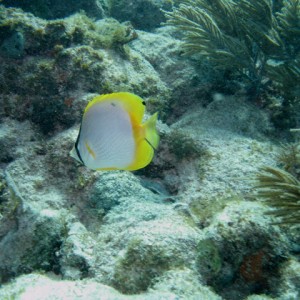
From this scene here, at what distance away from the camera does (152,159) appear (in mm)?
4223

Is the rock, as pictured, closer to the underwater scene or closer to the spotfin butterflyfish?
the underwater scene

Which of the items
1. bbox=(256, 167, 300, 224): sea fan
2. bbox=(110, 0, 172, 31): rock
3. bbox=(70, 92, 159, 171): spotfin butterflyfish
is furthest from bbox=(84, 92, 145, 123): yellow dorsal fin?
bbox=(110, 0, 172, 31): rock

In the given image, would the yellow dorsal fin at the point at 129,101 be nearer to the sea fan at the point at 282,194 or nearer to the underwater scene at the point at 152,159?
the underwater scene at the point at 152,159

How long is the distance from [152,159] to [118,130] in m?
2.63

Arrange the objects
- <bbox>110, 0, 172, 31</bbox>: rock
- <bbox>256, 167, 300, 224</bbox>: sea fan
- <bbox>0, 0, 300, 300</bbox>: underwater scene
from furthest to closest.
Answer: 1. <bbox>110, 0, 172, 31</bbox>: rock
2. <bbox>256, 167, 300, 224</bbox>: sea fan
3. <bbox>0, 0, 300, 300</bbox>: underwater scene

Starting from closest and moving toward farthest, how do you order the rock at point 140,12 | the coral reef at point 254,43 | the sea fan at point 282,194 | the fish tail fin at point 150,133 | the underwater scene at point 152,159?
the fish tail fin at point 150,133 → the underwater scene at point 152,159 → the sea fan at point 282,194 → the coral reef at point 254,43 → the rock at point 140,12

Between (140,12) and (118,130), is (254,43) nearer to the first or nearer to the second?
(118,130)

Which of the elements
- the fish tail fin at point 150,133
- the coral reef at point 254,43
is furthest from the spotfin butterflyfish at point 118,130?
the coral reef at point 254,43

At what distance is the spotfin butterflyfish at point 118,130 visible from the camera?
1.61m

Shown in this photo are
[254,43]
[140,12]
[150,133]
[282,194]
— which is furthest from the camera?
[140,12]

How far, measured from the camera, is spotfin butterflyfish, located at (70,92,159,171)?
1607 mm

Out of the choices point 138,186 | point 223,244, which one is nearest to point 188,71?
point 138,186

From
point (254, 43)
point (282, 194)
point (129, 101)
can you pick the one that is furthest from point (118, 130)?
point (254, 43)

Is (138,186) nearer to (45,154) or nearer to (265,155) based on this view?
(45,154)
